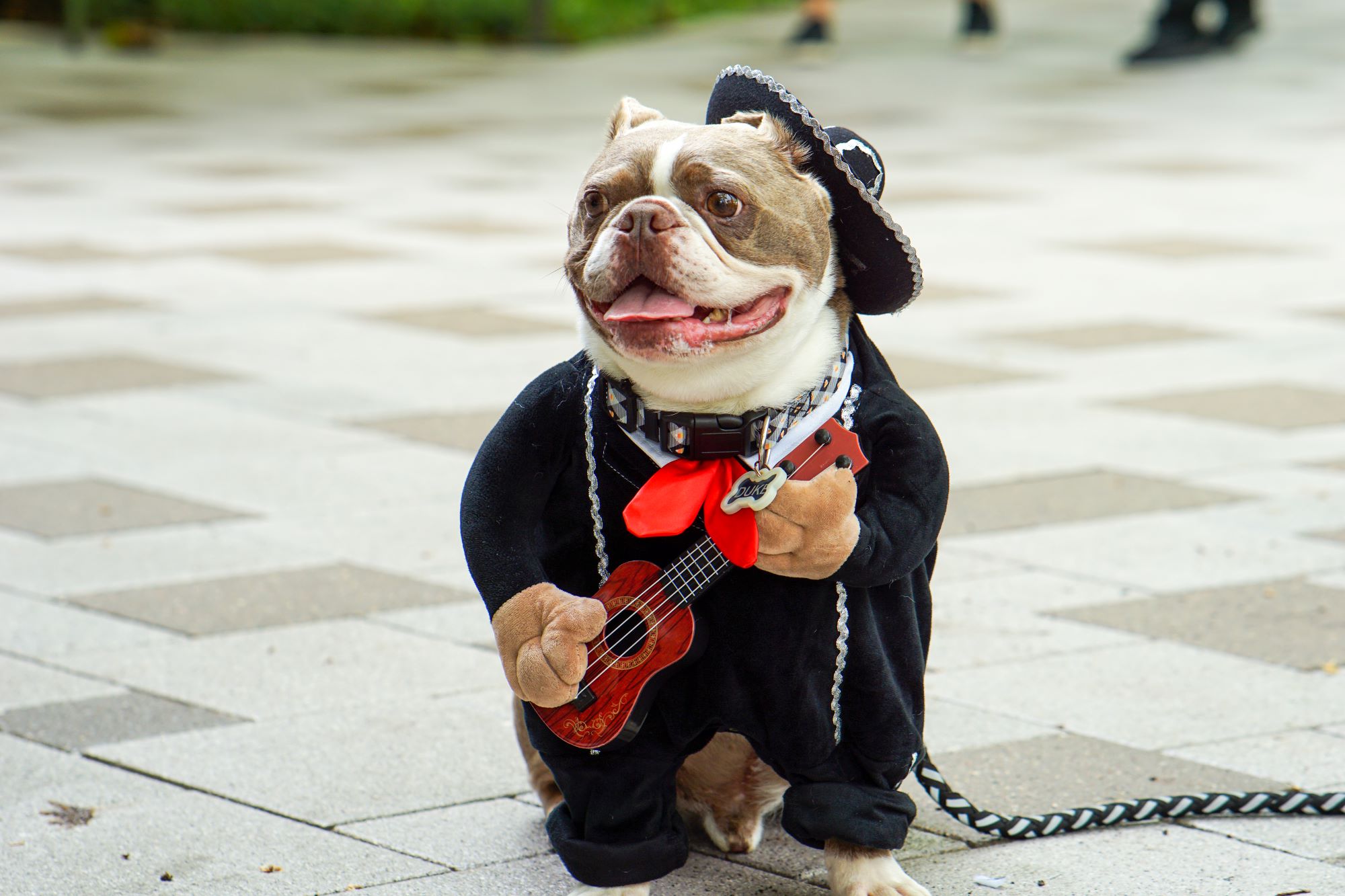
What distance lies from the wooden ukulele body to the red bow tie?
10 centimetres

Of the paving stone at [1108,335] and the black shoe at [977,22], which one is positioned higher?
the paving stone at [1108,335]

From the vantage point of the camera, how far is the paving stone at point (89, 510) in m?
4.70

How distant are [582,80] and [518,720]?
1590 centimetres

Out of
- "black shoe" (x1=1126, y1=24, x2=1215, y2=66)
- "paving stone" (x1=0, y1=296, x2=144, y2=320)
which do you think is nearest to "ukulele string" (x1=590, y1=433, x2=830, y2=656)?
"paving stone" (x1=0, y1=296, x2=144, y2=320)

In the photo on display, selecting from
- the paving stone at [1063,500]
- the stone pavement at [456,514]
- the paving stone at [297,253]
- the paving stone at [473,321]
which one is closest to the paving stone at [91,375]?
the stone pavement at [456,514]

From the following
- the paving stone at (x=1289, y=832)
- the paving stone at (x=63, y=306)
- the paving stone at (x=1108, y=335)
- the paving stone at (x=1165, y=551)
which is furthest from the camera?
the paving stone at (x=63, y=306)

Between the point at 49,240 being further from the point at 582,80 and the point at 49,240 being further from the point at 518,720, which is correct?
the point at 582,80

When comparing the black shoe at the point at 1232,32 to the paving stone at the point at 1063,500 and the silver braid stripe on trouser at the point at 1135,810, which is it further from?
the silver braid stripe on trouser at the point at 1135,810

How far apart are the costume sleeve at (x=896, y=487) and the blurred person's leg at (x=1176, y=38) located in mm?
15916

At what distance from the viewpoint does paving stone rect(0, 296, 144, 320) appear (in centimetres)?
757

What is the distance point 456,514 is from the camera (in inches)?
187

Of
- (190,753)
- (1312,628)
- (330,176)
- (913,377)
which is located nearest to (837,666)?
(190,753)

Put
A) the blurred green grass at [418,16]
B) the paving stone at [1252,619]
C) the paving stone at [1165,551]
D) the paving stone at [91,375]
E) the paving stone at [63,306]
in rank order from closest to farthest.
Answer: the paving stone at [1252,619], the paving stone at [1165,551], the paving stone at [91,375], the paving stone at [63,306], the blurred green grass at [418,16]

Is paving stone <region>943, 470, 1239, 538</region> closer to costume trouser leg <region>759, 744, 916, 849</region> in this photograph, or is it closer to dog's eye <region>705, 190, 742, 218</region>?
costume trouser leg <region>759, 744, 916, 849</region>
